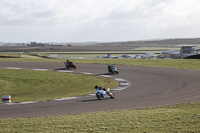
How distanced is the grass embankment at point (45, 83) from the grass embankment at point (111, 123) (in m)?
13.4

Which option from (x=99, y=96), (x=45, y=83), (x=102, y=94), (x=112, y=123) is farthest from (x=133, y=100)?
(x=45, y=83)

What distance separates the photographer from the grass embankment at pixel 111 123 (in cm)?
1302

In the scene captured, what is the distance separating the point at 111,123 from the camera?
46.5 feet

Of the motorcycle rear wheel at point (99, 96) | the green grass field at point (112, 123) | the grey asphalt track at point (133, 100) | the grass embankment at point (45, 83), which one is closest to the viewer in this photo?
the green grass field at point (112, 123)

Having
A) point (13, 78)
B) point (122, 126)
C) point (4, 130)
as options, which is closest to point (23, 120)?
point (4, 130)

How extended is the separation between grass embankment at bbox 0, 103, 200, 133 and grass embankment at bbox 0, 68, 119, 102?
1342 cm

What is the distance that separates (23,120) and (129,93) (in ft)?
38.7

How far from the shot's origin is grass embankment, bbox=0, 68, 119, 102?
3098 centimetres

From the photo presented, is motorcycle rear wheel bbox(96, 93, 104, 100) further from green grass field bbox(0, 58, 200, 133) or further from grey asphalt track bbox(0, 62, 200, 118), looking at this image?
green grass field bbox(0, 58, 200, 133)

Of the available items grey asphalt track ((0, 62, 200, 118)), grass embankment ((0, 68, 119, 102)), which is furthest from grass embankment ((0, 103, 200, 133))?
grass embankment ((0, 68, 119, 102))

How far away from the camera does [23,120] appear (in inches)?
624

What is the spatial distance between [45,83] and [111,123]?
22.2 metres

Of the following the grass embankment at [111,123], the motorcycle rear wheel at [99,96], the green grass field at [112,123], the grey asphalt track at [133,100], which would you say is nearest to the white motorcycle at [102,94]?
the motorcycle rear wheel at [99,96]

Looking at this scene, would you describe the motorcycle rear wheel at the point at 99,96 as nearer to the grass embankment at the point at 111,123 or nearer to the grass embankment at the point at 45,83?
the grass embankment at the point at 111,123
